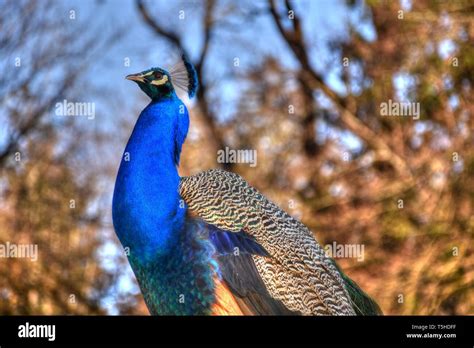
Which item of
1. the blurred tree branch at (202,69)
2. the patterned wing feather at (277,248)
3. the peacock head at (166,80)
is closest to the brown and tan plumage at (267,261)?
the patterned wing feather at (277,248)

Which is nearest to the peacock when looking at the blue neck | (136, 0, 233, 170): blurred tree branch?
the blue neck

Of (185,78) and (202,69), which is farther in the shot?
(202,69)

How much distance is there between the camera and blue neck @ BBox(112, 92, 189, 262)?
9.32ft

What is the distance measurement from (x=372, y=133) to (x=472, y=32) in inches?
51.2

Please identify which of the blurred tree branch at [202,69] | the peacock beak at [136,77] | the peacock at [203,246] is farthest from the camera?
the blurred tree branch at [202,69]

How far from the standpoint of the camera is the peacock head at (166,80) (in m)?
3.21

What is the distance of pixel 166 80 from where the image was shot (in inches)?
127

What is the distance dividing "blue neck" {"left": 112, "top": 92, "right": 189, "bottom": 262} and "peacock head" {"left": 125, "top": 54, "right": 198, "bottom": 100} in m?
0.19

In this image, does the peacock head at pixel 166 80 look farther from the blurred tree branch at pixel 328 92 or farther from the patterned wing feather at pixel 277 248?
the blurred tree branch at pixel 328 92

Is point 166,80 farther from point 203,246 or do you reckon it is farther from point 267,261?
point 267,261

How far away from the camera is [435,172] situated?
680 centimetres
